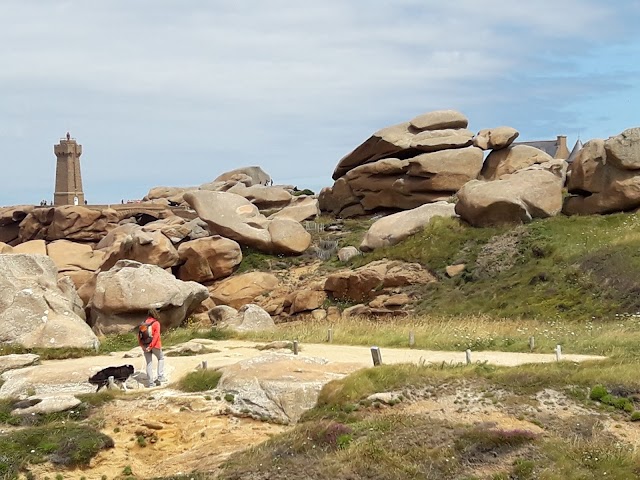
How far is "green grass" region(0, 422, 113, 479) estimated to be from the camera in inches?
676

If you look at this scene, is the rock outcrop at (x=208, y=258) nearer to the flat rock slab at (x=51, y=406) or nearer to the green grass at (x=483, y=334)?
the green grass at (x=483, y=334)

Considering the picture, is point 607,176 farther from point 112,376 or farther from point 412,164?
point 112,376

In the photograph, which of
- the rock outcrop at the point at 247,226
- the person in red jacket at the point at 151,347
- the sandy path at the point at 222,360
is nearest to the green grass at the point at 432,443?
the sandy path at the point at 222,360

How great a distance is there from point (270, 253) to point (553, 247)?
14536 mm

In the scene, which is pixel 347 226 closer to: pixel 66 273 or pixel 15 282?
pixel 66 273

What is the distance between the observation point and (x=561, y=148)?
76188mm

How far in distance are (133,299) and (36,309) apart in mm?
3343

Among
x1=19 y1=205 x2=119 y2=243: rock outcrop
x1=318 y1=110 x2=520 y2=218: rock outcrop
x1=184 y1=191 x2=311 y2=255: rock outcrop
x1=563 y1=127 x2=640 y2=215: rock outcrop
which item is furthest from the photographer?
x1=19 y1=205 x2=119 y2=243: rock outcrop

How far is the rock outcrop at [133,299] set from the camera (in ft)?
98.5

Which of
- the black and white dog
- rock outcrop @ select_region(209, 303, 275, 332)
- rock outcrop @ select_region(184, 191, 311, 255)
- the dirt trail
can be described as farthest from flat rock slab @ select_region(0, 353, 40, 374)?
rock outcrop @ select_region(184, 191, 311, 255)

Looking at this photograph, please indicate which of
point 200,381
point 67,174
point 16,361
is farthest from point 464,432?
point 67,174

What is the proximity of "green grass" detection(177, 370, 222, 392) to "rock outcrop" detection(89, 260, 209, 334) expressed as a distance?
28.2 feet

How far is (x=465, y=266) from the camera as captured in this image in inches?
1537

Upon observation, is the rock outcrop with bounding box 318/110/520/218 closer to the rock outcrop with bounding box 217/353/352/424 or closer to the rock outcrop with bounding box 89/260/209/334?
the rock outcrop with bounding box 89/260/209/334
